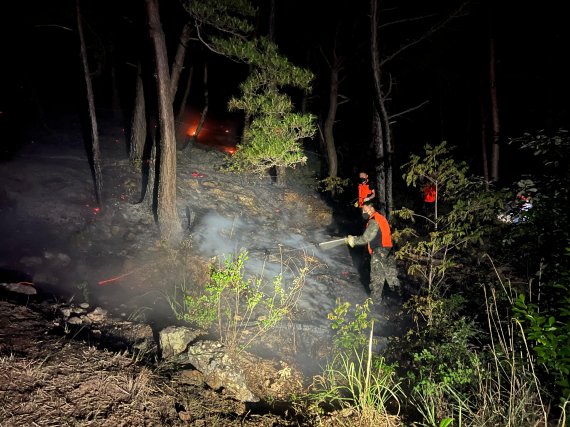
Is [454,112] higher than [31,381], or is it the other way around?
[454,112]

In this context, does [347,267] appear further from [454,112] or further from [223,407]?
[454,112]

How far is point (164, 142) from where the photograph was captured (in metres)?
7.79

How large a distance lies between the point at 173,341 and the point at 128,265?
3.68 metres

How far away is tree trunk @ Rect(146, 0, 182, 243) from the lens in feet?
23.4

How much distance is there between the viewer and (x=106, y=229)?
8609 millimetres

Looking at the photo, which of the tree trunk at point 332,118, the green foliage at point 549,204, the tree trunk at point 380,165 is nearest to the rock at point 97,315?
the green foliage at point 549,204

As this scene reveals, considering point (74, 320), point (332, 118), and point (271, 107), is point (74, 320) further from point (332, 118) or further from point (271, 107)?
point (332, 118)

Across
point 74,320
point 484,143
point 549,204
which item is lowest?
point 74,320

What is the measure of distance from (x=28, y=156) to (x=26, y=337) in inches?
422

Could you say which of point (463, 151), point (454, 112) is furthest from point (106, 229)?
point (454, 112)

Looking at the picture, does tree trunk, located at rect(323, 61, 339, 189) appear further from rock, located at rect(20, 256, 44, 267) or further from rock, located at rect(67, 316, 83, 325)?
rock, located at rect(67, 316, 83, 325)

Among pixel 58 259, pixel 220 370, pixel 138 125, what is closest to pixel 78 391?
pixel 220 370

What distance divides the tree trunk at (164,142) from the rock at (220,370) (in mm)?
4511

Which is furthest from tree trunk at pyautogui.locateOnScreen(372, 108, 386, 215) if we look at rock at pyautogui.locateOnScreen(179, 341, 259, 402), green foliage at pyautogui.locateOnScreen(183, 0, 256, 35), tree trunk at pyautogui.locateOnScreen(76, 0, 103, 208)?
tree trunk at pyautogui.locateOnScreen(76, 0, 103, 208)
